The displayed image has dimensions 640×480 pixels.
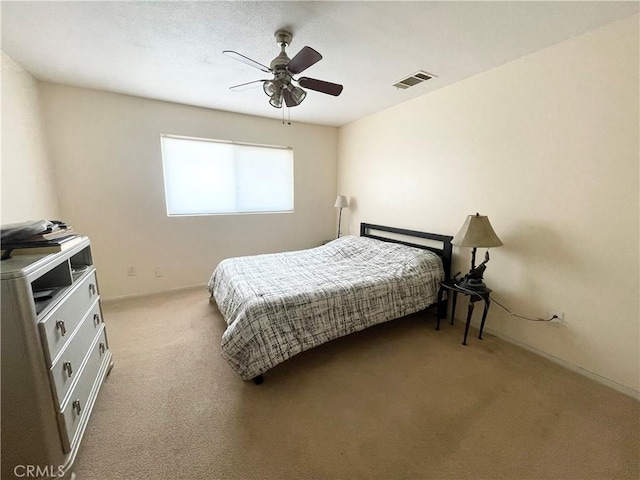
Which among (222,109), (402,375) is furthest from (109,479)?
(222,109)

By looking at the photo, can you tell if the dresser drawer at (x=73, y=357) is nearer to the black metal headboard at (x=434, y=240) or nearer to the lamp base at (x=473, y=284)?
the lamp base at (x=473, y=284)

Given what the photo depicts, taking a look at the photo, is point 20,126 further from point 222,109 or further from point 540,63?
point 540,63

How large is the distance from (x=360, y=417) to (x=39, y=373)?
1.63 metres

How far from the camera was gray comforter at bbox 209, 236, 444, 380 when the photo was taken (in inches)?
74.9

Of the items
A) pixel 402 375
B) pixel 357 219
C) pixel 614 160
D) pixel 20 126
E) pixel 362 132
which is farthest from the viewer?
pixel 357 219

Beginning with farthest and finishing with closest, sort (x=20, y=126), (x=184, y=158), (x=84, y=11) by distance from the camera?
(x=184, y=158) < (x=20, y=126) < (x=84, y=11)

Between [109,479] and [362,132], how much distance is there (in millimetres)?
4260

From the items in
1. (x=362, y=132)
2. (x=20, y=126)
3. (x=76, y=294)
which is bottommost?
(x=76, y=294)

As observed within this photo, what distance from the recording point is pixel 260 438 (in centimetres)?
151

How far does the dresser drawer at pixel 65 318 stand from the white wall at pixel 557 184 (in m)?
2.94

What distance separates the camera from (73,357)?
1.42 meters

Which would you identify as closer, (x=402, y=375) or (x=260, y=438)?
(x=260, y=438)

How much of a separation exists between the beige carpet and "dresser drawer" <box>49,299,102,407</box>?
0.41 m

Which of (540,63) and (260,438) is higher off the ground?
(540,63)
